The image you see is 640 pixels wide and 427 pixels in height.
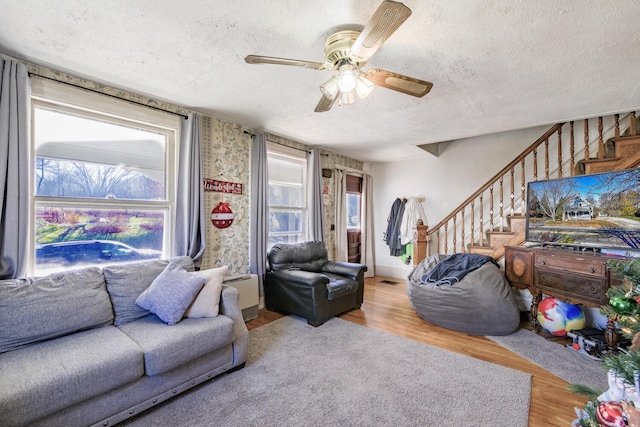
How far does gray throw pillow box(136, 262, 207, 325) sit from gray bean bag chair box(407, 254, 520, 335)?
7.91 ft

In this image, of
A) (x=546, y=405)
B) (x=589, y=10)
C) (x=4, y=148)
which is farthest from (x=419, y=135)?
(x=4, y=148)

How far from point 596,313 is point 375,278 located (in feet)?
10.3

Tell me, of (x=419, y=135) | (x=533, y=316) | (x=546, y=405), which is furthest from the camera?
(x=419, y=135)

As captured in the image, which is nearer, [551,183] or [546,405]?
[546,405]

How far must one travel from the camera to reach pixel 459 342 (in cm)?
274

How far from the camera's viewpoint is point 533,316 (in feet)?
9.74

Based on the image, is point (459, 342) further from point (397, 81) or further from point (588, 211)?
point (397, 81)

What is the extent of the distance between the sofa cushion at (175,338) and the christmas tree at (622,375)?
205 cm

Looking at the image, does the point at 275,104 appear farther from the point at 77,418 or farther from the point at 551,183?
the point at 551,183

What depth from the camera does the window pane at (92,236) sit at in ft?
7.23

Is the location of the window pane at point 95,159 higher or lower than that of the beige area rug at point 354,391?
higher

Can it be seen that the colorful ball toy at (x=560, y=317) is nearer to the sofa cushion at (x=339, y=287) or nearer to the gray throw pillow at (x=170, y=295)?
the sofa cushion at (x=339, y=287)

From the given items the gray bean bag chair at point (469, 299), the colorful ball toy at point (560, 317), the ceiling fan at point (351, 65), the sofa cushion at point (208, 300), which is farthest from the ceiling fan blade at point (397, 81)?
the colorful ball toy at point (560, 317)

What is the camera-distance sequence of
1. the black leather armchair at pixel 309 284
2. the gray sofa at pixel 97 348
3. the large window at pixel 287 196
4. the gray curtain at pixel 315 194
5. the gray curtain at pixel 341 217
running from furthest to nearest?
the gray curtain at pixel 341 217, the gray curtain at pixel 315 194, the large window at pixel 287 196, the black leather armchair at pixel 309 284, the gray sofa at pixel 97 348
